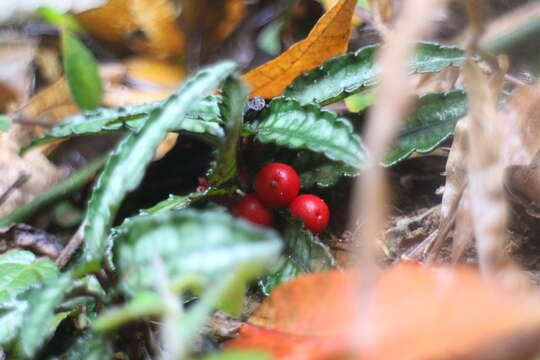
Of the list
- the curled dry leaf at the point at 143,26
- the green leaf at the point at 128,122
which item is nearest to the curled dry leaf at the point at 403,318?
the green leaf at the point at 128,122

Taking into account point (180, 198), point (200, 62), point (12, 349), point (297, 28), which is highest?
point (297, 28)

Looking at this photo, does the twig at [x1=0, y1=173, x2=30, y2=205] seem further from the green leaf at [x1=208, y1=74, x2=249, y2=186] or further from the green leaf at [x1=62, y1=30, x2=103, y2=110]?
the green leaf at [x1=208, y1=74, x2=249, y2=186]

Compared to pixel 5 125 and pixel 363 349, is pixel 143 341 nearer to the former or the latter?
pixel 363 349

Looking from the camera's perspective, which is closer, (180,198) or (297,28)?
(180,198)

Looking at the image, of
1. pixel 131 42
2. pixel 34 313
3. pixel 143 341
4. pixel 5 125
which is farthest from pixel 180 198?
pixel 131 42

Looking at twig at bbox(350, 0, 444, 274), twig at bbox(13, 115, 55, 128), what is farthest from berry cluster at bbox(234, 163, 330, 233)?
twig at bbox(13, 115, 55, 128)

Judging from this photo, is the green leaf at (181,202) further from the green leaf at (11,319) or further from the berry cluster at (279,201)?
the green leaf at (11,319)
